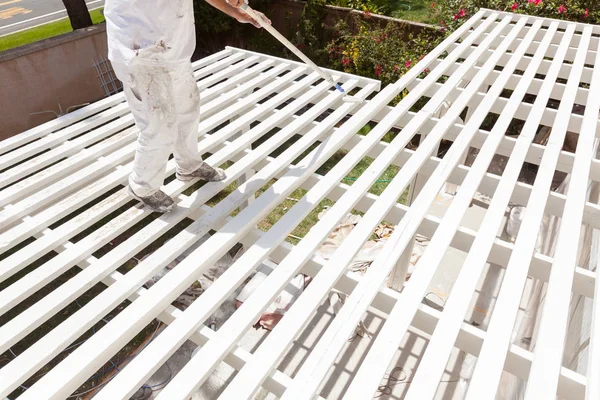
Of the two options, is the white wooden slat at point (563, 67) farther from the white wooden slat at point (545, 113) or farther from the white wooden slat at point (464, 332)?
the white wooden slat at point (464, 332)

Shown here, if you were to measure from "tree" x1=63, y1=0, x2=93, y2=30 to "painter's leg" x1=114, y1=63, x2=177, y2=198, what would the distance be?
21.3ft

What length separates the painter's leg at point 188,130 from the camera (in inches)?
90.2

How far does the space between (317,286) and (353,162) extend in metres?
1.06

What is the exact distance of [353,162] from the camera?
2.64m

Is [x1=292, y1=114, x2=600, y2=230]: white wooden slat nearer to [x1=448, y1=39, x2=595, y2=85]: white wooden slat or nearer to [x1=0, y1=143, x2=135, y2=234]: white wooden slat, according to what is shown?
[x1=448, y1=39, x2=595, y2=85]: white wooden slat

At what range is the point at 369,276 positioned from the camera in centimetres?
187

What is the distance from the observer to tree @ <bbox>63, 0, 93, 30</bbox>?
Result: 733 cm

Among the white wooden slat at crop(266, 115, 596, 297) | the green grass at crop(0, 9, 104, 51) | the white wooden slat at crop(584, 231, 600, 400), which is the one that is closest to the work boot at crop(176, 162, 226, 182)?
the white wooden slat at crop(266, 115, 596, 297)

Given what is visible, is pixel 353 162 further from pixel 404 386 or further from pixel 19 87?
pixel 19 87

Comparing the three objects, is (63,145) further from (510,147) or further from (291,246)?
(510,147)

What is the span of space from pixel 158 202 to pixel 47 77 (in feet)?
19.1

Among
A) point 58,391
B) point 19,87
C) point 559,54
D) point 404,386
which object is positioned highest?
point 559,54

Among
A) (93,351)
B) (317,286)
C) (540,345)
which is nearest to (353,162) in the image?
(317,286)

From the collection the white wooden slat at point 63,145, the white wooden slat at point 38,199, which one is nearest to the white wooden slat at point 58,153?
the white wooden slat at point 63,145
